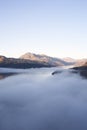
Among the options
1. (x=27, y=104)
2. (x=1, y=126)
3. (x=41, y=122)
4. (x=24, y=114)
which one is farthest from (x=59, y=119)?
(x=27, y=104)

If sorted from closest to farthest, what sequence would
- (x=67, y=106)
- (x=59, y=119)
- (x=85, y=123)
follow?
1. (x=85, y=123)
2. (x=59, y=119)
3. (x=67, y=106)

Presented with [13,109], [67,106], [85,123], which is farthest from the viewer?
[67,106]

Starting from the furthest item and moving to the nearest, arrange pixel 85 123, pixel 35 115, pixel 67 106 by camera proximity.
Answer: pixel 67 106, pixel 35 115, pixel 85 123

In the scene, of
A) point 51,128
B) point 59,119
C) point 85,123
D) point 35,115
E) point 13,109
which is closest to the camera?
point 51,128

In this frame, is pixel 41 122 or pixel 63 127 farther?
pixel 41 122

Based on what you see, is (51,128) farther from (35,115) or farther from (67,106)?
(67,106)

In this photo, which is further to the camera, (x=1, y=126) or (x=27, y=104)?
(x=27, y=104)

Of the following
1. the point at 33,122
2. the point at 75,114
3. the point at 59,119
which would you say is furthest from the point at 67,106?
the point at 33,122

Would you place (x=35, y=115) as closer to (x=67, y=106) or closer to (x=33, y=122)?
(x=33, y=122)

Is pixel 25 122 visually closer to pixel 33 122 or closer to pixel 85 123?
pixel 33 122
